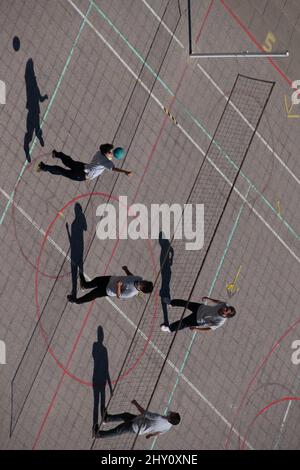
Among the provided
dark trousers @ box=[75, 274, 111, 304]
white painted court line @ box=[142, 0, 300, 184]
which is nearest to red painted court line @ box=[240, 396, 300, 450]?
dark trousers @ box=[75, 274, 111, 304]

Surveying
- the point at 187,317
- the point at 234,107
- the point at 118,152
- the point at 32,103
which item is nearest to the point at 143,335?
the point at 187,317

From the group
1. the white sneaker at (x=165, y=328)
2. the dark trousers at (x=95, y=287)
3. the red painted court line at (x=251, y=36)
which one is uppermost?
the red painted court line at (x=251, y=36)

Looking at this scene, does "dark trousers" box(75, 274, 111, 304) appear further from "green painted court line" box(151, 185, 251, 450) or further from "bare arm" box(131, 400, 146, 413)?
"green painted court line" box(151, 185, 251, 450)

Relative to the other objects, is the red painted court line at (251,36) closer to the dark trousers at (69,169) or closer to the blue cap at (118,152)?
the blue cap at (118,152)

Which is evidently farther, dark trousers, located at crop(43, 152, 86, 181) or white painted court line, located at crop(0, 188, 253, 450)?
dark trousers, located at crop(43, 152, 86, 181)

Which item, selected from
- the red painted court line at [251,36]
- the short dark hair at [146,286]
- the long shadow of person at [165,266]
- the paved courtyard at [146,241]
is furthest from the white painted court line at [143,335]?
the red painted court line at [251,36]

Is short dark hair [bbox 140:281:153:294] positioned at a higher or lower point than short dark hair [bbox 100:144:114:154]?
lower
